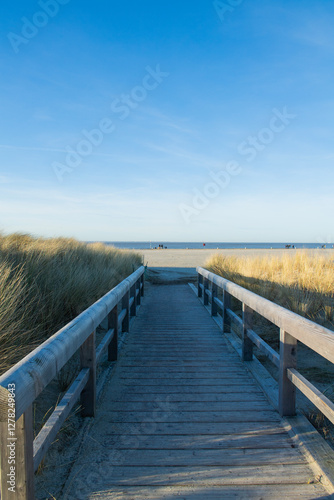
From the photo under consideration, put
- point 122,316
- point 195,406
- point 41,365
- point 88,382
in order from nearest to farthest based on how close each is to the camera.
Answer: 1. point 41,365
2. point 88,382
3. point 195,406
4. point 122,316

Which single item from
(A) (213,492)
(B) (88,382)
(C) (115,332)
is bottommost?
(A) (213,492)

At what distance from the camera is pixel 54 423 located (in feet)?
6.93

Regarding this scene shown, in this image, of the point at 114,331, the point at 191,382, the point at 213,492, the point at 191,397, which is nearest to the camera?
the point at 213,492

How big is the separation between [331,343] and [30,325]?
3.16m

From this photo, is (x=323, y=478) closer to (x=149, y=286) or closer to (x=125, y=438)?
(x=125, y=438)

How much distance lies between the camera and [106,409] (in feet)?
10.2

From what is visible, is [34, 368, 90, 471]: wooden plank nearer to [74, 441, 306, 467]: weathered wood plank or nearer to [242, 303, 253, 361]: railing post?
[74, 441, 306, 467]: weathered wood plank

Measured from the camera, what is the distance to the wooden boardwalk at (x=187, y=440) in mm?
2117

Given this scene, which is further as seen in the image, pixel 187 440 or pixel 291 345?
pixel 291 345

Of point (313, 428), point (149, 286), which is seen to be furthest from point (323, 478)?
point (149, 286)

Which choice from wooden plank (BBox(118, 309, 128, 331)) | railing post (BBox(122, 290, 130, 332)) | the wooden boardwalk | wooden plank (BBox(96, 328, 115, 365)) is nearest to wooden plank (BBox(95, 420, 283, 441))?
the wooden boardwalk

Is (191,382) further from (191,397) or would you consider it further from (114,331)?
(114,331)

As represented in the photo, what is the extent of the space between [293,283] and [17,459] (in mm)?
6723

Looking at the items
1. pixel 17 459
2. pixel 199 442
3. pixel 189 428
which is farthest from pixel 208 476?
pixel 17 459
